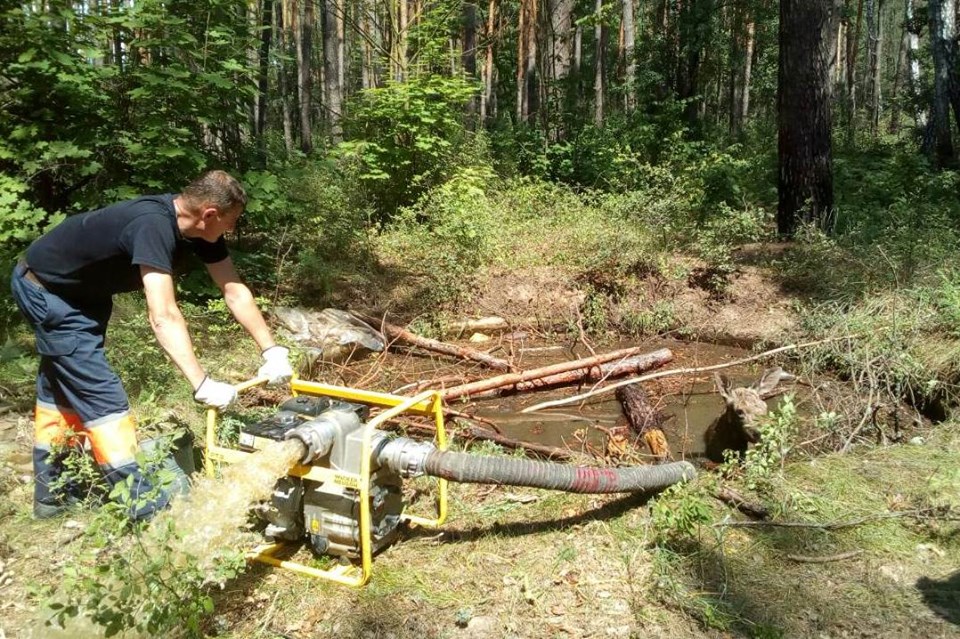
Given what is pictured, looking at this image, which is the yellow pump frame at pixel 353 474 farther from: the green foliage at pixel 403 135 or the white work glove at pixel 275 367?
the green foliage at pixel 403 135

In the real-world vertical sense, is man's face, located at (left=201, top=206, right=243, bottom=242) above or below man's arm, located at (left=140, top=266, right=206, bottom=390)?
above

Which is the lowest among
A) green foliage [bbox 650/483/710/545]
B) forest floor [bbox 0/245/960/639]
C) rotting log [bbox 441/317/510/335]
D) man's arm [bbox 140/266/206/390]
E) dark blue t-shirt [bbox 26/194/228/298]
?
forest floor [bbox 0/245/960/639]

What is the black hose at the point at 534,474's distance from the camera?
9.09 feet

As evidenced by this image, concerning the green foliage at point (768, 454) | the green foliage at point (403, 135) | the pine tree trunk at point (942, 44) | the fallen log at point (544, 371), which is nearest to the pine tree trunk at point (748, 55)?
the pine tree trunk at point (942, 44)

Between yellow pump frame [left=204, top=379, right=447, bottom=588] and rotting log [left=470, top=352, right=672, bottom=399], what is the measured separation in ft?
8.37

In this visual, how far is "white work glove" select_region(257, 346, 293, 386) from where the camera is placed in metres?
3.12

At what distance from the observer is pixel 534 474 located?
112 inches

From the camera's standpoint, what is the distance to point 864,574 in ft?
9.10

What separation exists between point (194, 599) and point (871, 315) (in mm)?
5868

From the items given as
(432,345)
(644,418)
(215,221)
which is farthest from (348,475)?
(432,345)

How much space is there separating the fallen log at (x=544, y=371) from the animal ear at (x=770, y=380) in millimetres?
958

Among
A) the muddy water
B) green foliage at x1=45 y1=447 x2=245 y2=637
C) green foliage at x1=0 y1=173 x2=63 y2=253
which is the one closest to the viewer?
green foliage at x1=45 y1=447 x2=245 y2=637

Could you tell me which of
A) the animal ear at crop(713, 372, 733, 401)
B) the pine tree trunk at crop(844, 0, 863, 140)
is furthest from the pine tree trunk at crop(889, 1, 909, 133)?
the animal ear at crop(713, 372, 733, 401)

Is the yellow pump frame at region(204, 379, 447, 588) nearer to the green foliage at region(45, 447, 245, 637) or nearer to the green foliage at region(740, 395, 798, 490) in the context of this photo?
the green foliage at region(45, 447, 245, 637)
